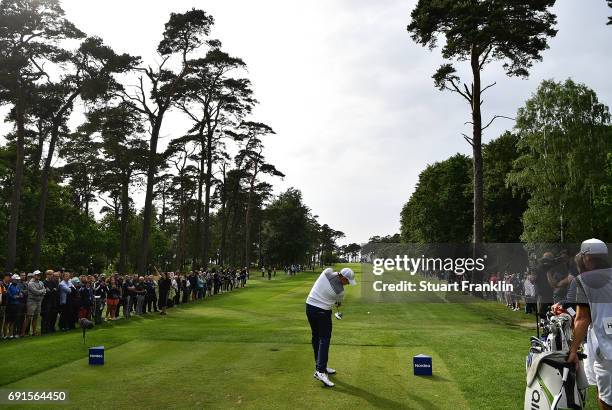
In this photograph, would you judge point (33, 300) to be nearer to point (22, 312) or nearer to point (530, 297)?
point (22, 312)

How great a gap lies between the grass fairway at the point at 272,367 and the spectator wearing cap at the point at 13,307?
132 cm

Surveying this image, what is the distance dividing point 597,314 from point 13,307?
1730cm

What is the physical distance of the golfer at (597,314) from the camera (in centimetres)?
572

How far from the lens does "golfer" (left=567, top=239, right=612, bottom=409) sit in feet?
18.8

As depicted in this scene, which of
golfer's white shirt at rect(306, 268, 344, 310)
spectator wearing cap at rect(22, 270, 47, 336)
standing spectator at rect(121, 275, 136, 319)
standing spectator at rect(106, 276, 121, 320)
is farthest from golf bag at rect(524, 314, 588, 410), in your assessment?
standing spectator at rect(121, 275, 136, 319)

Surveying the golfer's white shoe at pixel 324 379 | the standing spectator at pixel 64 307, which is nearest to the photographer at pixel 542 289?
the golfer's white shoe at pixel 324 379

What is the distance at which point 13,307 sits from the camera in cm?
1738

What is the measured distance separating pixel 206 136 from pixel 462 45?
1050 inches

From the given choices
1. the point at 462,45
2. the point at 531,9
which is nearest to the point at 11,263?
the point at 462,45

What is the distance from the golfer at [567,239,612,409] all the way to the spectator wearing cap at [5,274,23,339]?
16970 millimetres

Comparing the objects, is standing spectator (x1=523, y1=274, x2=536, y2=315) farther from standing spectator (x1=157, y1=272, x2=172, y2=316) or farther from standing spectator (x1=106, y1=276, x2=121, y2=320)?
standing spectator (x1=106, y1=276, x2=121, y2=320)

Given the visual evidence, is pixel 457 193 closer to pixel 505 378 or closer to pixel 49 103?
pixel 49 103

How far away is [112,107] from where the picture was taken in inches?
1480

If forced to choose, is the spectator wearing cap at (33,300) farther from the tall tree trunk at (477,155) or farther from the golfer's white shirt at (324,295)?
the tall tree trunk at (477,155)
